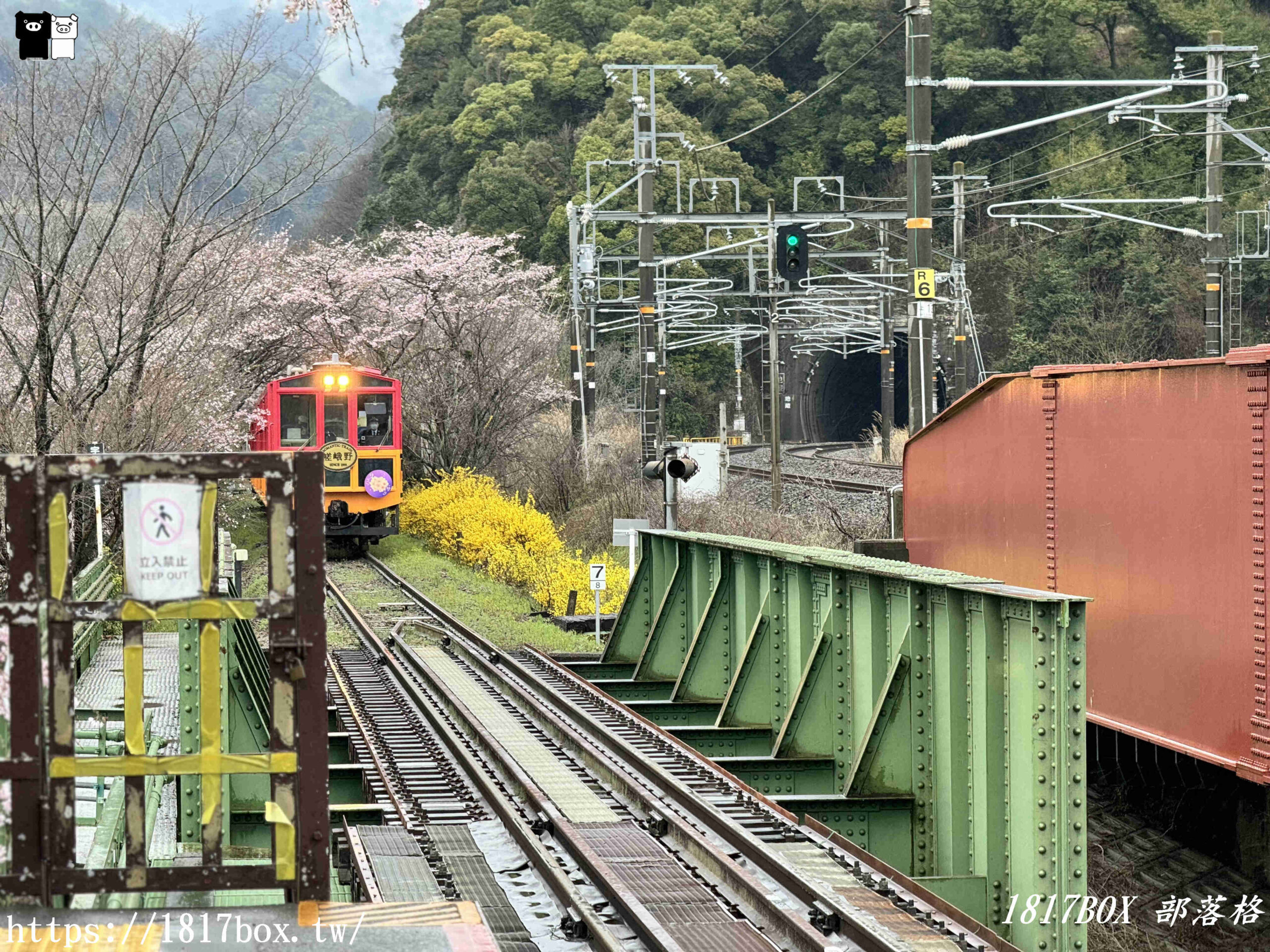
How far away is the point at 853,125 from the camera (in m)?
61.7

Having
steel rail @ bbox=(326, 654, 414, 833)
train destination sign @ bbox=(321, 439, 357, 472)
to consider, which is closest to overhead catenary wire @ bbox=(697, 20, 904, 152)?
train destination sign @ bbox=(321, 439, 357, 472)

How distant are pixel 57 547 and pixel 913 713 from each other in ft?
15.8

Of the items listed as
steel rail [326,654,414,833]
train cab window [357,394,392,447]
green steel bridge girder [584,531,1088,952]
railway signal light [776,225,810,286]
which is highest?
railway signal light [776,225,810,286]

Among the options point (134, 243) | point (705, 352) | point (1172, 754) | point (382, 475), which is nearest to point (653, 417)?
point (382, 475)

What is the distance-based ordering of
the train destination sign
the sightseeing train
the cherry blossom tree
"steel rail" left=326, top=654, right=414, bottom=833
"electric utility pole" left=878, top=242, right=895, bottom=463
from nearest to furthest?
"steel rail" left=326, top=654, right=414, bottom=833
the cherry blossom tree
the sightseeing train
the train destination sign
"electric utility pole" left=878, top=242, right=895, bottom=463

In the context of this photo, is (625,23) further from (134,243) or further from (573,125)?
(134,243)

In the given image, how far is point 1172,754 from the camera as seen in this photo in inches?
376

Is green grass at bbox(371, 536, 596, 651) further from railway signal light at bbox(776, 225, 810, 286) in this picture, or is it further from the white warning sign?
the white warning sign

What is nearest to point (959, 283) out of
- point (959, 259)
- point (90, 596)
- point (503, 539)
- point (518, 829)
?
point (959, 259)

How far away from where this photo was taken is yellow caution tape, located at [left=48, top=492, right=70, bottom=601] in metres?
4.14

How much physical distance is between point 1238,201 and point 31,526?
50.6 meters

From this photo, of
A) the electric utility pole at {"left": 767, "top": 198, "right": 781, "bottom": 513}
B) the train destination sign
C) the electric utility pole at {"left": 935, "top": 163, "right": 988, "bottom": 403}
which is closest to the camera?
the electric utility pole at {"left": 767, "top": 198, "right": 781, "bottom": 513}

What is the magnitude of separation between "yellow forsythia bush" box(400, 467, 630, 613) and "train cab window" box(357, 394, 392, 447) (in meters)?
2.11

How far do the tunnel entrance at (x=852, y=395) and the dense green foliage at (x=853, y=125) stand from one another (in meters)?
9.00
